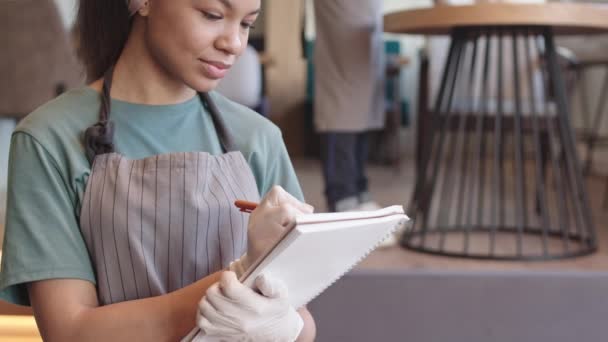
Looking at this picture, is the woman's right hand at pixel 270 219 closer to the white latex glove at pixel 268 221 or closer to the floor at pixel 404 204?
the white latex glove at pixel 268 221

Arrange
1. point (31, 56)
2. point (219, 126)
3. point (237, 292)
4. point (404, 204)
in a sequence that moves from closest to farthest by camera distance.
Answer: point (237, 292)
point (219, 126)
point (31, 56)
point (404, 204)

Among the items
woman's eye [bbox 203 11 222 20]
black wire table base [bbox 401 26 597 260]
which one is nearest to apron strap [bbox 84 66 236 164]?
woman's eye [bbox 203 11 222 20]

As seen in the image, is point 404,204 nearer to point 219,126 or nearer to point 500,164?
point 500,164

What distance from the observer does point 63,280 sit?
2.21 ft

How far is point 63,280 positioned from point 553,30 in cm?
203

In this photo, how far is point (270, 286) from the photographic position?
0.57m

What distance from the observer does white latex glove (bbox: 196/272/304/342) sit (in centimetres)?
57

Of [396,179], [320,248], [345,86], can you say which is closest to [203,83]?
[320,248]

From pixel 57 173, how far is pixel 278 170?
9.2 inches

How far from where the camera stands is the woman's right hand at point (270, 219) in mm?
596

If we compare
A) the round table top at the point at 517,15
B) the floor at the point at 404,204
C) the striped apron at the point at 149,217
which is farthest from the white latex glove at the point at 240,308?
the round table top at the point at 517,15

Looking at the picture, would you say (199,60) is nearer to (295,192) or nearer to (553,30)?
(295,192)

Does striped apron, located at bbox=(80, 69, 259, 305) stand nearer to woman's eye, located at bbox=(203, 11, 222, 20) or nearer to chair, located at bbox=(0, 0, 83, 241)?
woman's eye, located at bbox=(203, 11, 222, 20)

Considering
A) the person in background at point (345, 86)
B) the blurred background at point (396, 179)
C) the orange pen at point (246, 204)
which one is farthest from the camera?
the person in background at point (345, 86)
